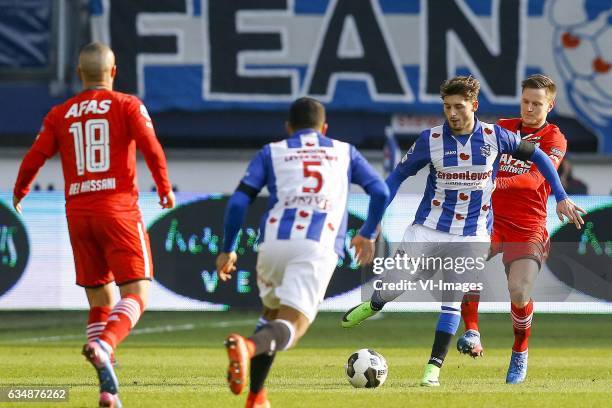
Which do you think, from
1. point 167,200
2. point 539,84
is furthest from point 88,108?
point 539,84

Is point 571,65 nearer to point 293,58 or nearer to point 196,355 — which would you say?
point 293,58

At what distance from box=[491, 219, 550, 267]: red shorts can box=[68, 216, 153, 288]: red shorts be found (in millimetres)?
3059

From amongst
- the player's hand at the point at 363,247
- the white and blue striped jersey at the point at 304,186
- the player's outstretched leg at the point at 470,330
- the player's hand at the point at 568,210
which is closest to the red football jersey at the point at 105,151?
the white and blue striped jersey at the point at 304,186

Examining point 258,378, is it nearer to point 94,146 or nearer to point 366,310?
point 94,146

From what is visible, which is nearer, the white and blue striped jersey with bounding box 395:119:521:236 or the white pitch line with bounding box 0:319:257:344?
the white and blue striped jersey with bounding box 395:119:521:236

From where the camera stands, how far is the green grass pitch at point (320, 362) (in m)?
8.41

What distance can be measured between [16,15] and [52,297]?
26.9 feet

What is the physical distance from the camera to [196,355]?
1259cm

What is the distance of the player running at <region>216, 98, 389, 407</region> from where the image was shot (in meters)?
7.21

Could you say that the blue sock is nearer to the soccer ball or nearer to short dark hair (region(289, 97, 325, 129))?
the soccer ball

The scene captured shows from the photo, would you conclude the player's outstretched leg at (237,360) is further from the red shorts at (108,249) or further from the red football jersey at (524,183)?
the red football jersey at (524,183)

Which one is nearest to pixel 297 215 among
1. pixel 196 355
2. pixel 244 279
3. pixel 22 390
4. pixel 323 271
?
pixel 323 271

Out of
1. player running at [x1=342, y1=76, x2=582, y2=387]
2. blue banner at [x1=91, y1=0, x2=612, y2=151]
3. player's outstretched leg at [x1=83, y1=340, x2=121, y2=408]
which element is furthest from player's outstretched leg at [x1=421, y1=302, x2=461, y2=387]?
blue banner at [x1=91, y1=0, x2=612, y2=151]

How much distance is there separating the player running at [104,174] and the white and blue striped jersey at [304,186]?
0.86 metres
